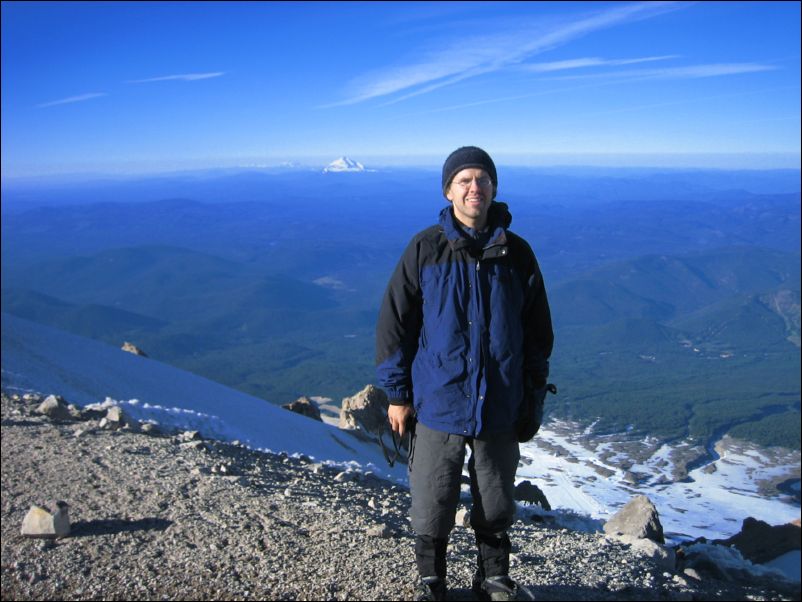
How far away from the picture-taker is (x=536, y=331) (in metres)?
3.81

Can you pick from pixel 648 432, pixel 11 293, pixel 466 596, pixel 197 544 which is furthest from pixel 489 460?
pixel 11 293

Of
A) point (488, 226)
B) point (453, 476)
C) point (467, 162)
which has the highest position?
point (467, 162)

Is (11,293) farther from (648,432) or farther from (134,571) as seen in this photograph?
(134,571)

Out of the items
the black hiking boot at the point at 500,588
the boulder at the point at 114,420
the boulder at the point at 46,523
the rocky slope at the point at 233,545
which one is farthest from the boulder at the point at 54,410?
the black hiking boot at the point at 500,588

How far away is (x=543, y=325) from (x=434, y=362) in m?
0.73

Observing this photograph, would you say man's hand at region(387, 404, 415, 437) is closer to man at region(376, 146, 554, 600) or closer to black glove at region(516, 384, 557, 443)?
man at region(376, 146, 554, 600)

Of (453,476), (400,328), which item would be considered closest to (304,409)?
(453,476)

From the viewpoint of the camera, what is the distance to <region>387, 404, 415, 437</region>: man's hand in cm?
386

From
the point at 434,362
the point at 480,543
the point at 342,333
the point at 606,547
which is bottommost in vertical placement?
the point at 342,333

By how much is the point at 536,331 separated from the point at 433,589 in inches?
73.4

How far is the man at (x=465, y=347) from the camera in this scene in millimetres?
3607

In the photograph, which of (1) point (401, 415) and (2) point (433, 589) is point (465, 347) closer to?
(1) point (401, 415)

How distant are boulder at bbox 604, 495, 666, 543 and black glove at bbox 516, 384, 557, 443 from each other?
4.94 meters

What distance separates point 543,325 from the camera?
3.78 m
